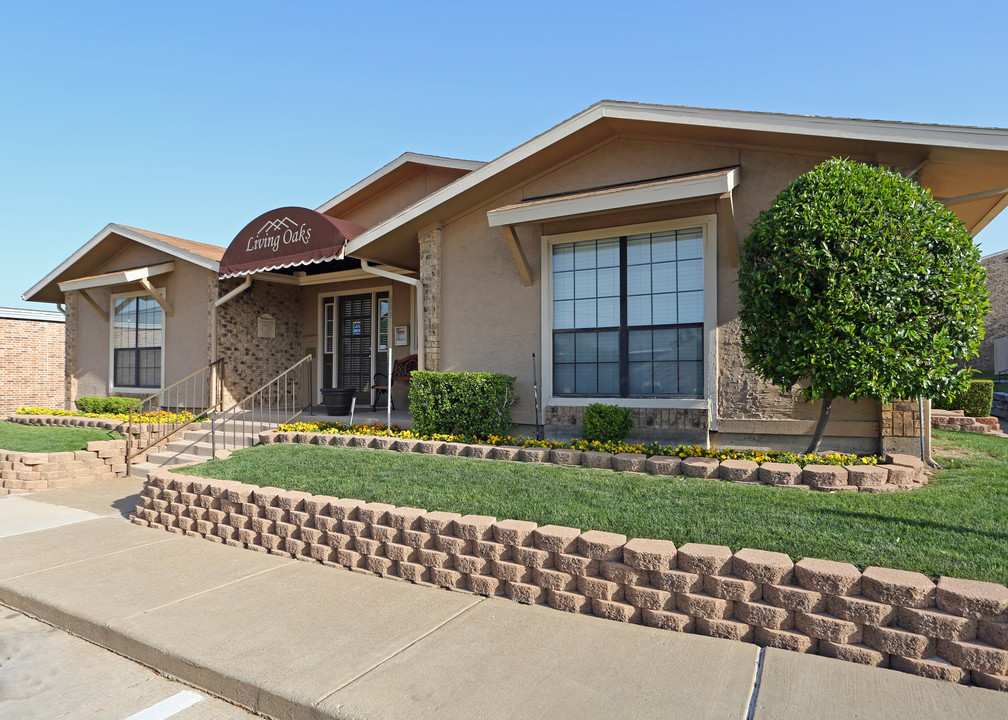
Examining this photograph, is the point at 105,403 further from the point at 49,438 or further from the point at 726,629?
the point at 726,629

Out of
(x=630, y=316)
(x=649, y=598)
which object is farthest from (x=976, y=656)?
(x=630, y=316)

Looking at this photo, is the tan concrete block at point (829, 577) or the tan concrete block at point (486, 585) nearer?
the tan concrete block at point (829, 577)

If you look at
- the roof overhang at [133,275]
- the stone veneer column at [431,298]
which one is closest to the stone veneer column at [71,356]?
the roof overhang at [133,275]

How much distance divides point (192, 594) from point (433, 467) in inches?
101

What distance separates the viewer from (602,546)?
390 centimetres

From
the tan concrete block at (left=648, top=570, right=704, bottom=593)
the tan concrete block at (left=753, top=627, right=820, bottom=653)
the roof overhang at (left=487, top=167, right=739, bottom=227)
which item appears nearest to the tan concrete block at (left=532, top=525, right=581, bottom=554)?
the tan concrete block at (left=648, top=570, right=704, bottom=593)

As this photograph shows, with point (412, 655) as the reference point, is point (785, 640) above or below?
above

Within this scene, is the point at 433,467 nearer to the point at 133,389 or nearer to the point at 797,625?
the point at 797,625

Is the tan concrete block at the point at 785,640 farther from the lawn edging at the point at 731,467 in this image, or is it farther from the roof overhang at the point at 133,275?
the roof overhang at the point at 133,275

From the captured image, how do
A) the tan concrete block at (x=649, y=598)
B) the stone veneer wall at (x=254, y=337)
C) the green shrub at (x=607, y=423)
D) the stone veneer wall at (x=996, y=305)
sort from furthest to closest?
the stone veneer wall at (x=996, y=305), the stone veneer wall at (x=254, y=337), the green shrub at (x=607, y=423), the tan concrete block at (x=649, y=598)

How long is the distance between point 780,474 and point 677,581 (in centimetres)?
230

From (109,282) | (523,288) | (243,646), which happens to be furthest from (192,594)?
(109,282)

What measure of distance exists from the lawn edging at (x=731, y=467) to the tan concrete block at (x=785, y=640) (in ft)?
7.16

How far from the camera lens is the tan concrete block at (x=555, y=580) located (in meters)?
4.00
